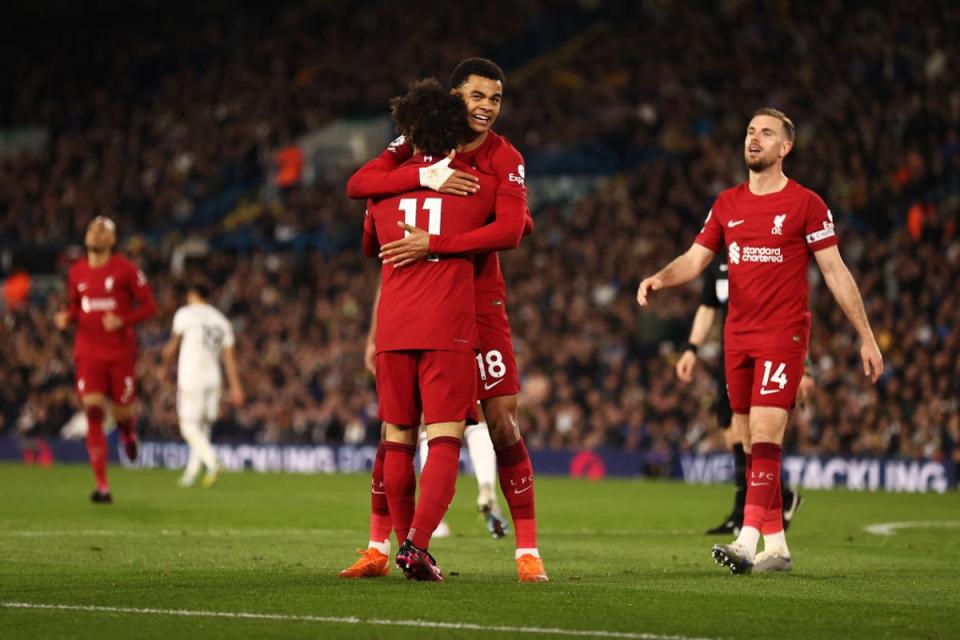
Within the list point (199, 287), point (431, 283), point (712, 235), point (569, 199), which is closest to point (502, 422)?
point (431, 283)

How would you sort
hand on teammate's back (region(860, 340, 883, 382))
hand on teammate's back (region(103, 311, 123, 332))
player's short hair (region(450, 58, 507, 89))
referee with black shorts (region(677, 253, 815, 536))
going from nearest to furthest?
player's short hair (region(450, 58, 507, 89)) < hand on teammate's back (region(860, 340, 883, 382)) < referee with black shorts (region(677, 253, 815, 536)) < hand on teammate's back (region(103, 311, 123, 332))

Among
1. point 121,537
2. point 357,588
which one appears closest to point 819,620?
point 357,588

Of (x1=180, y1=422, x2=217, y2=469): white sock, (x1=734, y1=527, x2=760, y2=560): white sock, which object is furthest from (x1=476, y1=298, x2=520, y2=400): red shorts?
(x1=180, y1=422, x2=217, y2=469): white sock

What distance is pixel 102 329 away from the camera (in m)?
16.4

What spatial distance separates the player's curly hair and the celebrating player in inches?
483

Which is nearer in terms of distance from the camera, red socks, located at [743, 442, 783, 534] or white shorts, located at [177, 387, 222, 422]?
red socks, located at [743, 442, 783, 534]

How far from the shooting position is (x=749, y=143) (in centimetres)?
940

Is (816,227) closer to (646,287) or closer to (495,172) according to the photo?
(646,287)

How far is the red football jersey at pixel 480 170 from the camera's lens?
26.2 ft

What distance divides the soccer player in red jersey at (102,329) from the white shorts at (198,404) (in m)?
3.90

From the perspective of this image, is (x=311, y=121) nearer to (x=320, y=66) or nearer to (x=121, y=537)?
(x=320, y=66)

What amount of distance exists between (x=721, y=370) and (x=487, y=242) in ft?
17.7

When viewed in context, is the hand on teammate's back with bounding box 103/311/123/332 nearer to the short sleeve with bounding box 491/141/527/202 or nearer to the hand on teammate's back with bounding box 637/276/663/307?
the hand on teammate's back with bounding box 637/276/663/307

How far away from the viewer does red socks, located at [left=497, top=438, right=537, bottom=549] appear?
8289 mm
